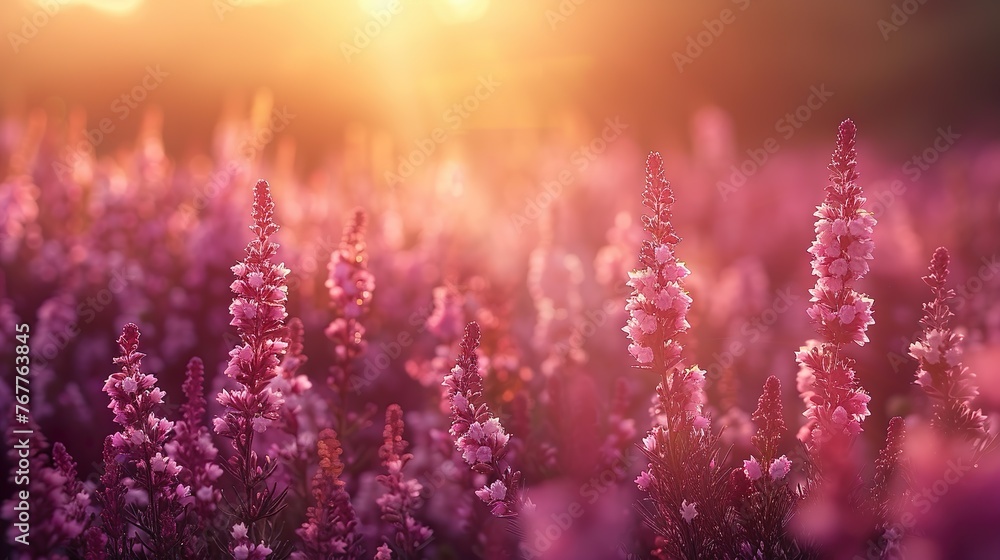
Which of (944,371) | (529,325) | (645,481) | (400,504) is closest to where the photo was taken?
(645,481)

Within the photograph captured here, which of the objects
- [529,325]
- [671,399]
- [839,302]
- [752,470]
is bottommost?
[752,470]

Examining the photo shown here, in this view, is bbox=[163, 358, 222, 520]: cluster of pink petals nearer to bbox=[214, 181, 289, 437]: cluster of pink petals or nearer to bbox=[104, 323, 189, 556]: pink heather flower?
bbox=[104, 323, 189, 556]: pink heather flower

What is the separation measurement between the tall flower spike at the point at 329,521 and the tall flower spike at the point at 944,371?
111 inches

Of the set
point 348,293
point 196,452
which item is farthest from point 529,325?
point 196,452

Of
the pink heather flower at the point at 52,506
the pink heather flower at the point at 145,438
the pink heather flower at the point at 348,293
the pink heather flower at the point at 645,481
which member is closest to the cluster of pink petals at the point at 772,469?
the pink heather flower at the point at 645,481

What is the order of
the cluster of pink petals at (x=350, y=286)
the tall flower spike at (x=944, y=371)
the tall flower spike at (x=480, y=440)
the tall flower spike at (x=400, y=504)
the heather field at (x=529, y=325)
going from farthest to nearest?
the cluster of pink petals at (x=350, y=286)
the tall flower spike at (x=400, y=504)
the tall flower spike at (x=944, y=371)
the heather field at (x=529, y=325)
the tall flower spike at (x=480, y=440)

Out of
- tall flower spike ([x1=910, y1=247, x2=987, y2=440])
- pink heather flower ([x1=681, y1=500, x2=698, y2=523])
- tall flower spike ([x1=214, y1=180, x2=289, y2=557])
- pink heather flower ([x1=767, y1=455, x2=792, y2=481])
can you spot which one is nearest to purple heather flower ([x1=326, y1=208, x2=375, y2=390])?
tall flower spike ([x1=214, y1=180, x2=289, y2=557])

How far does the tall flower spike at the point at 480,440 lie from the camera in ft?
10.7

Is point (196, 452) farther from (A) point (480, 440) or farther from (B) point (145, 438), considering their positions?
(A) point (480, 440)

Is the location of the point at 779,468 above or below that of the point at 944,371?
below

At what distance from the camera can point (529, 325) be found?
785cm

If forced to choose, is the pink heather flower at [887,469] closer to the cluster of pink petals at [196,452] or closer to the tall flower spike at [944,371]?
the tall flower spike at [944,371]

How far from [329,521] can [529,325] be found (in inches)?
170

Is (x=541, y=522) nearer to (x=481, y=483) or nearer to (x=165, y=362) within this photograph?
(x=481, y=483)
